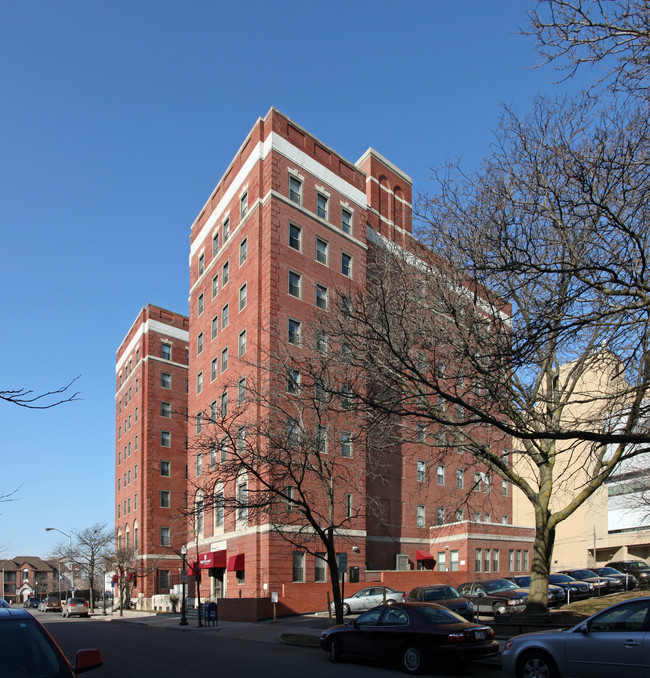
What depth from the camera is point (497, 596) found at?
28047 millimetres

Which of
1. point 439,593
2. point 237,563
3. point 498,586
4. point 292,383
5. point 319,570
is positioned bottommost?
point 319,570

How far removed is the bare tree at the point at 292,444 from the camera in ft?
63.6

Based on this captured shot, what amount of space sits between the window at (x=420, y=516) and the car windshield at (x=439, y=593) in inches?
922

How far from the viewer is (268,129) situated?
4072 cm

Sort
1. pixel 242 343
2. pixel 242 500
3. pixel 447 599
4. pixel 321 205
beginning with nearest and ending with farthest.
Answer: pixel 447 599, pixel 242 500, pixel 242 343, pixel 321 205

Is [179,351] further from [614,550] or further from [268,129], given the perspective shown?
[614,550]

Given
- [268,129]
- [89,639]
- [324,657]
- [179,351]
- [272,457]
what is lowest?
[89,639]

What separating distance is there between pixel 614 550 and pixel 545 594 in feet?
166

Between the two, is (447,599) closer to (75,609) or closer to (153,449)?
(75,609)

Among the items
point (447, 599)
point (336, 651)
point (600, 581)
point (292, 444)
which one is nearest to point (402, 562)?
point (600, 581)

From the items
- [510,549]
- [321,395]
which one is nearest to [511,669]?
[321,395]

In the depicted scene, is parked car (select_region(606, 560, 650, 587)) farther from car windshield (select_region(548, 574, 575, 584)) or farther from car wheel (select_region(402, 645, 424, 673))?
car wheel (select_region(402, 645, 424, 673))

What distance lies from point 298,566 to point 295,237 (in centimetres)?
1873

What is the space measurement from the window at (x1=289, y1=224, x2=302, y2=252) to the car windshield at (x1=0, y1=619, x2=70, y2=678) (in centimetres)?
3532
